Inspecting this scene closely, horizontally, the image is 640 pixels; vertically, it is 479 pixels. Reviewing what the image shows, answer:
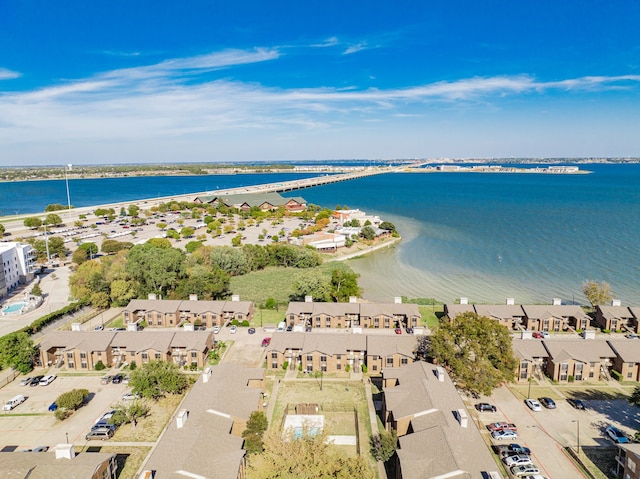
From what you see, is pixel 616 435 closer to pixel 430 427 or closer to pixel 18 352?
pixel 430 427

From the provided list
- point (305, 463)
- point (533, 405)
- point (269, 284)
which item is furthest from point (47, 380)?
point (533, 405)

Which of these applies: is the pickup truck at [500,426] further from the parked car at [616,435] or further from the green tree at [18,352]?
the green tree at [18,352]

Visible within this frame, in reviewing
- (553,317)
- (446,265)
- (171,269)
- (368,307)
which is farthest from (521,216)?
(171,269)

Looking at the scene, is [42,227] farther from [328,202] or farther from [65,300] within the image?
[328,202]

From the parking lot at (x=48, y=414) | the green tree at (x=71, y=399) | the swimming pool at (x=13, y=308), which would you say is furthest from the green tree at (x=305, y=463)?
the swimming pool at (x=13, y=308)

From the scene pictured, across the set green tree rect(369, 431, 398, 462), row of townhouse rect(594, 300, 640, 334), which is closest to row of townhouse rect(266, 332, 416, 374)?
green tree rect(369, 431, 398, 462)

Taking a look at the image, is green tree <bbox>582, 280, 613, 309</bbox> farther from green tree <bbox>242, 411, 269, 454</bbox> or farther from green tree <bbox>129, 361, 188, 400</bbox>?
green tree <bbox>129, 361, 188, 400</bbox>
